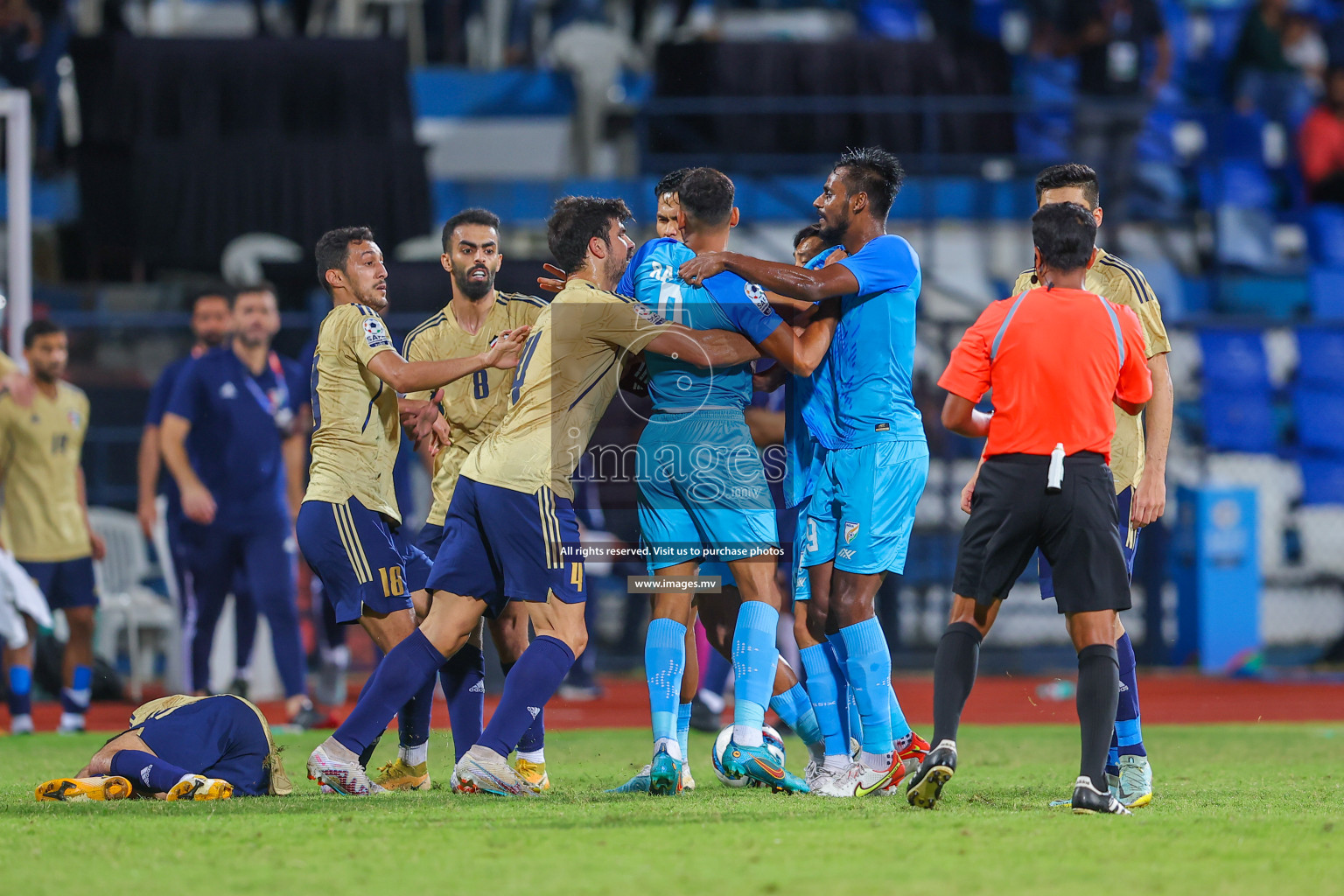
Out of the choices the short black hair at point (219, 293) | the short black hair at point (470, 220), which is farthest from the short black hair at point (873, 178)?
the short black hair at point (219, 293)

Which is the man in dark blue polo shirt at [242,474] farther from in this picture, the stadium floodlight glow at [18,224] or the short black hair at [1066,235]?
the short black hair at [1066,235]

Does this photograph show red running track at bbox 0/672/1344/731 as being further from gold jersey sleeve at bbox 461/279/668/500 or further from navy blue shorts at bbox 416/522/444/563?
gold jersey sleeve at bbox 461/279/668/500

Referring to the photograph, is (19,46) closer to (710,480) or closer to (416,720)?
(416,720)

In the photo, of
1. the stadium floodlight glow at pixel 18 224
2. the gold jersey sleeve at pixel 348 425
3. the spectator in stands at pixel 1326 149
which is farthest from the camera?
the spectator in stands at pixel 1326 149

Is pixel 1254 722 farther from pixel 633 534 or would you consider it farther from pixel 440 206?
pixel 440 206

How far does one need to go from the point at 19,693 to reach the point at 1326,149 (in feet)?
46.5

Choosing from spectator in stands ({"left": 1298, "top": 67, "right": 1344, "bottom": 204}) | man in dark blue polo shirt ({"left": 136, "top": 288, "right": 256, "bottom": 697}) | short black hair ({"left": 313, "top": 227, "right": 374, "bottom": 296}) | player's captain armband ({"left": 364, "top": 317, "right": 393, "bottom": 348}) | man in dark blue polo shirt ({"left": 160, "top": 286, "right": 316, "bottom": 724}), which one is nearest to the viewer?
player's captain armband ({"left": 364, "top": 317, "right": 393, "bottom": 348})

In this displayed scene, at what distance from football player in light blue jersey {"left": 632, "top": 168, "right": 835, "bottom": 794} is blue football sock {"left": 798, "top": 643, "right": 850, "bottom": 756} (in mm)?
167

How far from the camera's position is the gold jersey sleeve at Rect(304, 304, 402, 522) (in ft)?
21.3

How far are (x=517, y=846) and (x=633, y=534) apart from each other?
26.4ft

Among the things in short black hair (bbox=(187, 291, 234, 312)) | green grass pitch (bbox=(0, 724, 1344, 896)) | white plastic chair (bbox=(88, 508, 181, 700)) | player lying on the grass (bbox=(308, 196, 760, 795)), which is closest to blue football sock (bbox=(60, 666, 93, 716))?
white plastic chair (bbox=(88, 508, 181, 700))

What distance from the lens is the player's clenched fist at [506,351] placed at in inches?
232

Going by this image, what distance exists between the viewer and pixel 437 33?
18328 millimetres

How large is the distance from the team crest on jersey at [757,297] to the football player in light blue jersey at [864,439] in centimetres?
11
